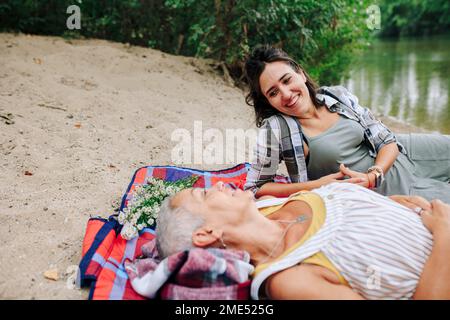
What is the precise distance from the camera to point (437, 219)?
2.12 metres

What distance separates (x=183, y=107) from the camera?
5723 mm

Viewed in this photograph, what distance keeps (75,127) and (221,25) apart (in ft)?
10.4

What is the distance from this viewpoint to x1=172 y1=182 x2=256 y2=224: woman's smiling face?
2.18 m

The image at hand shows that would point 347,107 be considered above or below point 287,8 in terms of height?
below

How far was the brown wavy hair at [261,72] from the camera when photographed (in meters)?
3.03

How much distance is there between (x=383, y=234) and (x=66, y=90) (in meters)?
4.40

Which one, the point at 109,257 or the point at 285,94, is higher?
the point at 285,94

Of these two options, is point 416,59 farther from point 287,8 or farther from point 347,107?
point 347,107

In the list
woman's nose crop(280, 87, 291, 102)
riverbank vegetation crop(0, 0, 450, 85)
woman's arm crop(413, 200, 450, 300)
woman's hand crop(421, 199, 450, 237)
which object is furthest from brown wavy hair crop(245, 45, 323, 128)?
riverbank vegetation crop(0, 0, 450, 85)

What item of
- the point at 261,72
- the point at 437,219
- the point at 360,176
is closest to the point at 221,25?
the point at 261,72

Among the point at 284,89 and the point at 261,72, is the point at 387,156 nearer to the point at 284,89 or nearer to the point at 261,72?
the point at 284,89

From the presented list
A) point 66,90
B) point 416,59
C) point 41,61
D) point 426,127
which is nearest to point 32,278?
point 66,90

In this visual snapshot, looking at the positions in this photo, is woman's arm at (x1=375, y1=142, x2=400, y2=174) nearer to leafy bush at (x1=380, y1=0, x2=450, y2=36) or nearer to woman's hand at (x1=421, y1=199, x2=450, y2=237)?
woman's hand at (x1=421, y1=199, x2=450, y2=237)

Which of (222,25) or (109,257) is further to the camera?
(222,25)
